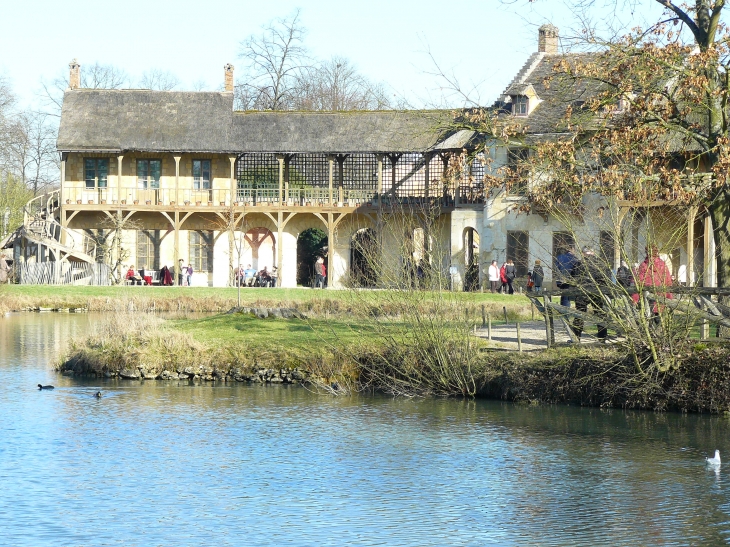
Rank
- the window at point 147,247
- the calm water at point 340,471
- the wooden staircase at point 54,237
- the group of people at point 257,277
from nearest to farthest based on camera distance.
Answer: the calm water at point 340,471 < the wooden staircase at point 54,237 < the group of people at point 257,277 < the window at point 147,247

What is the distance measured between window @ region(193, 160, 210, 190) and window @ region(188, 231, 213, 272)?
1800 mm

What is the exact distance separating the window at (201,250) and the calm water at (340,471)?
2563 cm

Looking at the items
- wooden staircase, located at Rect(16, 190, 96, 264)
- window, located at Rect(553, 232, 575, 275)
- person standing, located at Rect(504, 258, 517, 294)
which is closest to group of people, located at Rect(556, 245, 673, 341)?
window, located at Rect(553, 232, 575, 275)

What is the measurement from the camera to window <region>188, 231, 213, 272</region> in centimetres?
4416

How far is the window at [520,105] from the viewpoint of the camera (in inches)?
1491

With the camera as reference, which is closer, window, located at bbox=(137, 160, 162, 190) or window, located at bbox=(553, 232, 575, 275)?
window, located at bbox=(553, 232, 575, 275)

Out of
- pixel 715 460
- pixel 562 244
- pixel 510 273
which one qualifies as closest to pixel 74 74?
pixel 510 273

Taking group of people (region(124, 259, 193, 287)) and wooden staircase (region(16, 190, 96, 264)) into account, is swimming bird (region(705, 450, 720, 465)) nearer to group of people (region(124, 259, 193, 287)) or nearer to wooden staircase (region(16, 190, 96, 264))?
group of people (region(124, 259, 193, 287))

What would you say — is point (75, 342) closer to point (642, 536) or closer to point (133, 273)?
point (642, 536)

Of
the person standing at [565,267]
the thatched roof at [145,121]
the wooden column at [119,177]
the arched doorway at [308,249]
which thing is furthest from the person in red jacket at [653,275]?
the arched doorway at [308,249]

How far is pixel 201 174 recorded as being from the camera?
43969 mm

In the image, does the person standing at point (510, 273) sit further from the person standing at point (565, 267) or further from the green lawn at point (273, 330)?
the person standing at point (565, 267)

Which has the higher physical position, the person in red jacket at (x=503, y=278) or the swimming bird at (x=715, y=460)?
the person in red jacket at (x=503, y=278)

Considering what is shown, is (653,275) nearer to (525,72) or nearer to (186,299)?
(186,299)
